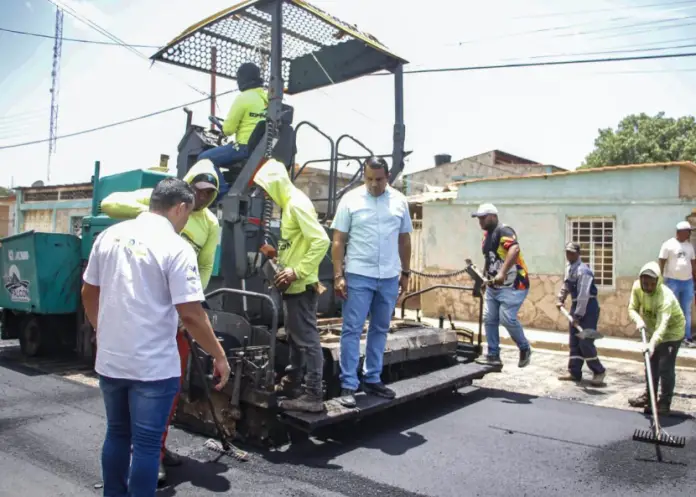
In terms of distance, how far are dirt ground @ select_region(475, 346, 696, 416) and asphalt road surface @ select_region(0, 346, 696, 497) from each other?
1.68 ft

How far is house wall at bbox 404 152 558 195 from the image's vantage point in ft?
76.3

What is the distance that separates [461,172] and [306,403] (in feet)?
68.8

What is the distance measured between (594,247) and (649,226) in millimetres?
996

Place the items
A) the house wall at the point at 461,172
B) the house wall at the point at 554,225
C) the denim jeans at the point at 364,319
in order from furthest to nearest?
the house wall at the point at 461,172, the house wall at the point at 554,225, the denim jeans at the point at 364,319

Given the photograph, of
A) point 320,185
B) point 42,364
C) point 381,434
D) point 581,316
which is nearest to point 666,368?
point 581,316

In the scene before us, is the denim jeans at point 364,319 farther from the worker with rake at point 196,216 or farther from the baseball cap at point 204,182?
the baseball cap at point 204,182

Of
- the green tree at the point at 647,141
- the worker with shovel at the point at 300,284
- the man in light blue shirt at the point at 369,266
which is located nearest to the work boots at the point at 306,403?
the worker with shovel at the point at 300,284

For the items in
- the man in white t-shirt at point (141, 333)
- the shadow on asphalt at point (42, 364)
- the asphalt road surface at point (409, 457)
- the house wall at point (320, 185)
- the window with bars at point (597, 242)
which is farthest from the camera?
the window with bars at point (597, 242)

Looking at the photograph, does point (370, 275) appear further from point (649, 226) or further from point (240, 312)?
point (649, 226)

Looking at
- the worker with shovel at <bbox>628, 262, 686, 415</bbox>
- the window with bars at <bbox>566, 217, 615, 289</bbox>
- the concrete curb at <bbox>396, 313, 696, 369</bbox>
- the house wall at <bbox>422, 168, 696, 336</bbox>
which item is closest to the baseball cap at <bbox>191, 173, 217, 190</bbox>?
the worker with shovel at <bbox>628, 262, 686, 415</bbox>

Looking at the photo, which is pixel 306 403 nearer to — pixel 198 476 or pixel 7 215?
pixel 198 476

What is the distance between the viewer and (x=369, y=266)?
15.5ft

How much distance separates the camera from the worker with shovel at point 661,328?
547 centimetres

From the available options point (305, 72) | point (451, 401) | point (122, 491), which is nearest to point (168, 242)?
point (122, 491)
